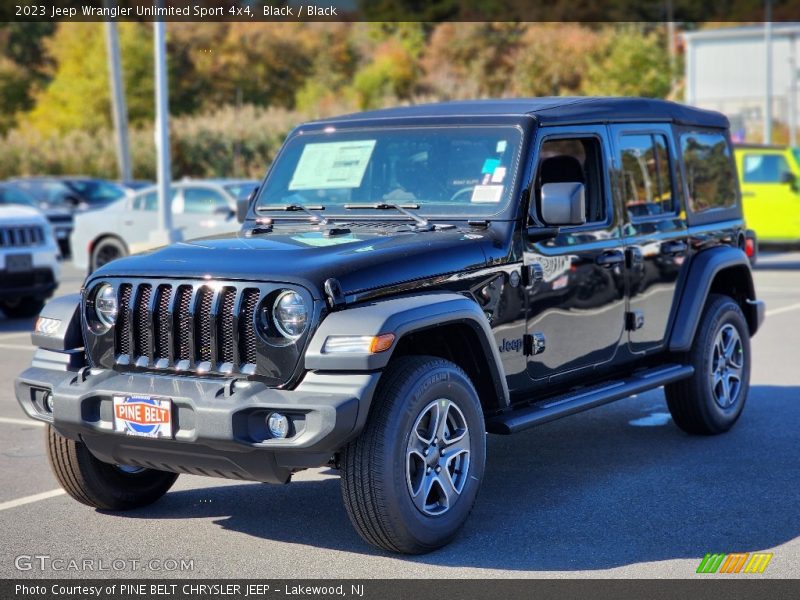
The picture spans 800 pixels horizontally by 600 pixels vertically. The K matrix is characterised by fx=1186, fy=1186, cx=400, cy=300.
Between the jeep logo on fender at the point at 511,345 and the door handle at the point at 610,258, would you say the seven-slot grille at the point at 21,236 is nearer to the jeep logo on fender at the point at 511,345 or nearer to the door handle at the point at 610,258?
the door handle at the point at 610,258

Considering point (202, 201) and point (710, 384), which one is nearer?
point (710, 384)

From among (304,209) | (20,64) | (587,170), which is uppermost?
(20,64)

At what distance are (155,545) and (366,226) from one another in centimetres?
184

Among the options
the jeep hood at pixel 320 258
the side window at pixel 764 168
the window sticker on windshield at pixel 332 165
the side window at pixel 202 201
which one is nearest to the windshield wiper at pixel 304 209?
the window sticker on windshield at pixel 332 165

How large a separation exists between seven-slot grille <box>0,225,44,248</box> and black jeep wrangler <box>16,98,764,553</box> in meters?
7.32

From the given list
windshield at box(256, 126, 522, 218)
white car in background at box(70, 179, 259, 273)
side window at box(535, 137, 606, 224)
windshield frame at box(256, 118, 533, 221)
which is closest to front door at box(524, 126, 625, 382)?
side window at box(535, 137, 606, 224)

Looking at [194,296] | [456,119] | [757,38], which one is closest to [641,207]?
[456,119]

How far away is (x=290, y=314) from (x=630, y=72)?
47.5 m

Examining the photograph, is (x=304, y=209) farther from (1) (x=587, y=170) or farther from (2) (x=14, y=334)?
(2) (x=14, y=334)

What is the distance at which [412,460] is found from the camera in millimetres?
5062

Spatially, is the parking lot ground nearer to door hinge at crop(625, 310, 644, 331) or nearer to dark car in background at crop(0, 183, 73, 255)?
door hinge at crop(625, 310, 644, 331)

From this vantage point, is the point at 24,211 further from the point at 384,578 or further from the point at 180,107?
the point at 180,107

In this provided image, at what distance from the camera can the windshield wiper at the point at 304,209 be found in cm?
614

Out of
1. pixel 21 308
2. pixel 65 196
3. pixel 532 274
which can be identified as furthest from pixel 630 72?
pixel 532 274
